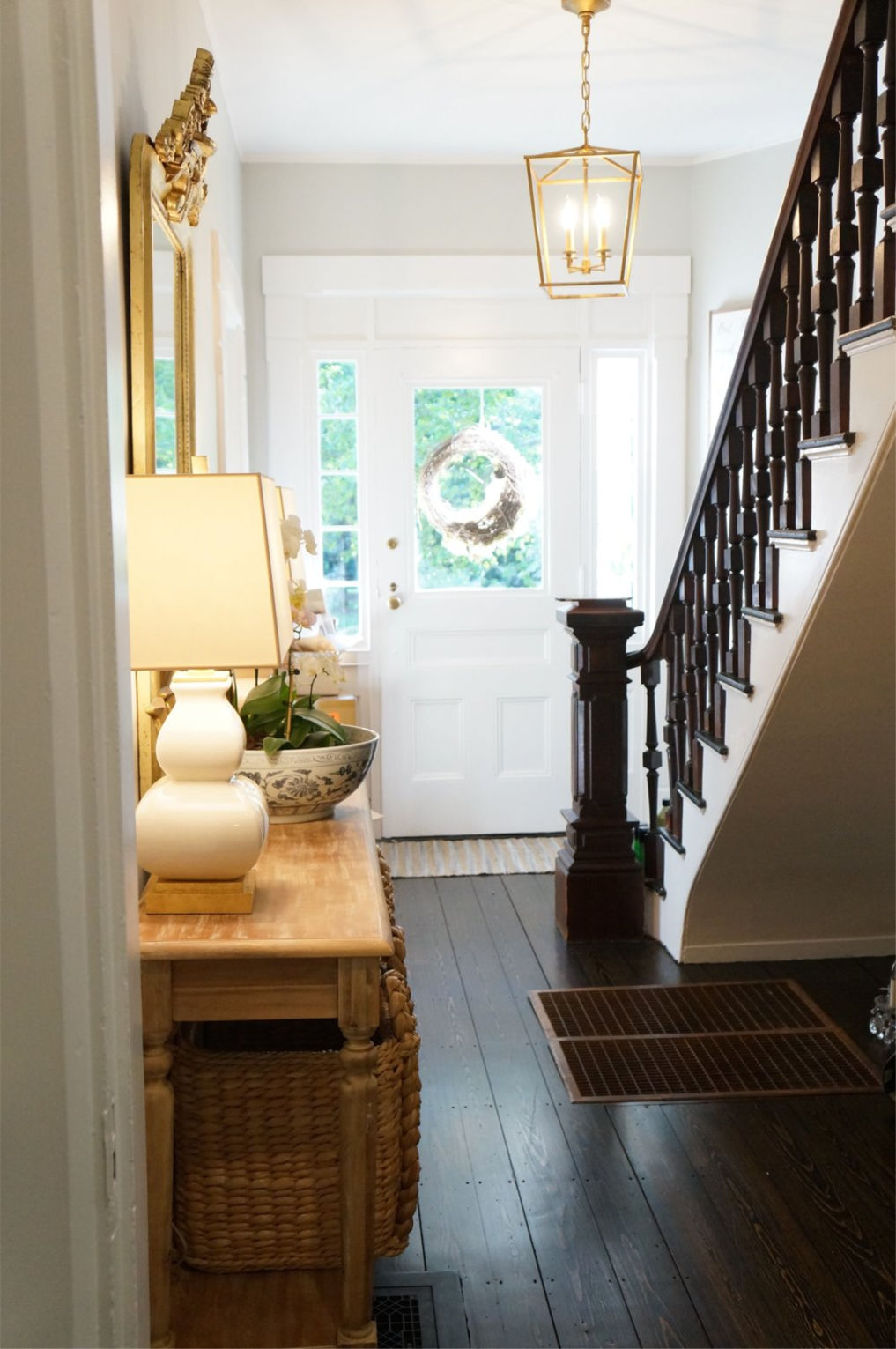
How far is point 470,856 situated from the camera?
5.02m

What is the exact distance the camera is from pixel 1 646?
821 millimetres

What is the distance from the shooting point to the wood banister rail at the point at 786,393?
7.36 feet

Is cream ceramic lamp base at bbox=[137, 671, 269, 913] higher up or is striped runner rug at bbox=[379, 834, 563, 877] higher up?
cream ceramic lamp base at bbox=[137, 671, 269, 913]

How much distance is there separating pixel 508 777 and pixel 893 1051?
8.48ft

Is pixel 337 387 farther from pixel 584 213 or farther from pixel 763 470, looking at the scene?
pixel 763 470

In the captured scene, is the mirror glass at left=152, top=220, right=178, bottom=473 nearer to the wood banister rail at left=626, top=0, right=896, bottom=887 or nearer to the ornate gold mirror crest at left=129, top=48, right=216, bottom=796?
the ornate gold mirror crest at left=129, top=48, right=216, bottom=796

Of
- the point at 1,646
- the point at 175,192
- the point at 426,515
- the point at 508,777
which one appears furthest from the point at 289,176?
the point at 1,646

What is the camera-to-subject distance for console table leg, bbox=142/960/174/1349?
5.86ft

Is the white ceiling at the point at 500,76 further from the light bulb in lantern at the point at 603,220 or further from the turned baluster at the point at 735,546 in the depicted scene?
the turned baluster at the point at 735,546

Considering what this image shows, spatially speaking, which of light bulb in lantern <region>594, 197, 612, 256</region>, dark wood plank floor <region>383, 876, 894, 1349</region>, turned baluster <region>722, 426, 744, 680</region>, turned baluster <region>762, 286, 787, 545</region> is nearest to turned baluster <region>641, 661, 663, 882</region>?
turned baluster <region>722, 426, 744, 680</region>

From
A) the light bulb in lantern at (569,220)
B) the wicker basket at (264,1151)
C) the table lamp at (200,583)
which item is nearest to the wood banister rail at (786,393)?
the light bulb in lantern at (569,220)

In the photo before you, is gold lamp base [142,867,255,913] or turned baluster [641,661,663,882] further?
turned baluster [641,661,663,882]

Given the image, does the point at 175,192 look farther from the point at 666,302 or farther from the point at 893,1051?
the point at 666,302

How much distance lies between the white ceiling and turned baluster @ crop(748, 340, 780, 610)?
4.27 feet
